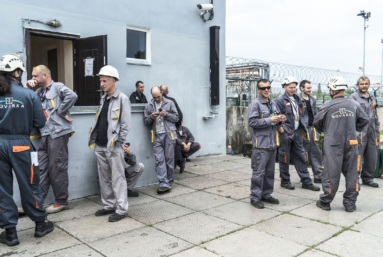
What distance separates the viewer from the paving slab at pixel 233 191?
5957mm

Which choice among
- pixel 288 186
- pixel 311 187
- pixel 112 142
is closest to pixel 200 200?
pixel 288 186

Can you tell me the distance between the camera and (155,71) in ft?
28.4

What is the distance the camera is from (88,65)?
7.64m

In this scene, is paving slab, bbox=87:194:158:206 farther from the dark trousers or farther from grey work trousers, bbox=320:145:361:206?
grey work trousers, bbox=320:145:361:206

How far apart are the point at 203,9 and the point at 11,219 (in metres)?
7.24

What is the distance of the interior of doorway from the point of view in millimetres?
8461

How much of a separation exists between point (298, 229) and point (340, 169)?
1.23 meters

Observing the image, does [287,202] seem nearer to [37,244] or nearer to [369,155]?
[369,155]

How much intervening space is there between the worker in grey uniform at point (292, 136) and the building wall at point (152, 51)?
243 centimetres

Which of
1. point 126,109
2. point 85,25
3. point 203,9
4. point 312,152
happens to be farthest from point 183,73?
point 126,109

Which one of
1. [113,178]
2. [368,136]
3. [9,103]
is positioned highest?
[9,103]

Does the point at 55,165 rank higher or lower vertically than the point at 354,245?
higher

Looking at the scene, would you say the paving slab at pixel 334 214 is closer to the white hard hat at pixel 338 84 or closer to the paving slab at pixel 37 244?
the white hard hat at pixel 338 84

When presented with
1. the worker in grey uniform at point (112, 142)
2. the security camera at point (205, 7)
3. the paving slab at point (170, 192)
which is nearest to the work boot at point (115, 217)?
the worker in grey uniform at point (112, 142)
